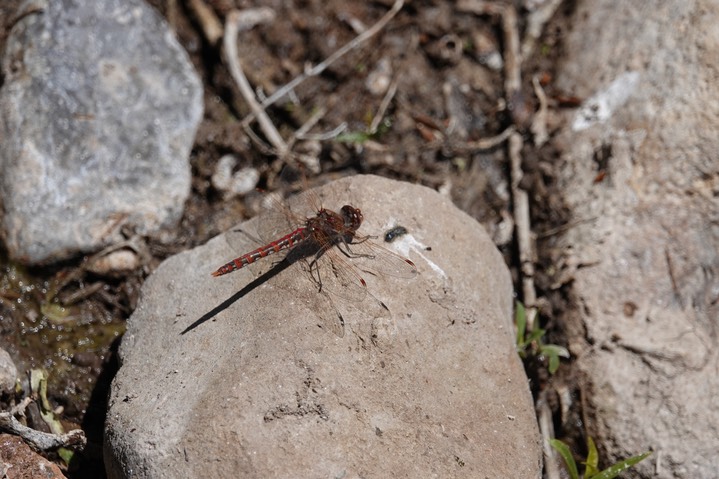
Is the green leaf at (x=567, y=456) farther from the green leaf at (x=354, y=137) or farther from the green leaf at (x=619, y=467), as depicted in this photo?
the green leaf at (x=354, y=137)

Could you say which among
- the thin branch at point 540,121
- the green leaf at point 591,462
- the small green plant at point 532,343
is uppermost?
the thin branch at point 540,121

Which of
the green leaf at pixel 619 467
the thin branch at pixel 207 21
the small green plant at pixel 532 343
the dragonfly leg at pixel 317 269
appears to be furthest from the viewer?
the thin branch at pixel 207 21

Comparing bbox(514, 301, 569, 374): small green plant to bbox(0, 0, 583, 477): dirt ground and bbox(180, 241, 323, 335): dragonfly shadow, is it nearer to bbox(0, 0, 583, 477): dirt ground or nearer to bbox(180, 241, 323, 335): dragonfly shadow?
bbox(0, 0, 583, 477): dirt ground

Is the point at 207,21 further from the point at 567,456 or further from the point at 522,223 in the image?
the point at 567,456

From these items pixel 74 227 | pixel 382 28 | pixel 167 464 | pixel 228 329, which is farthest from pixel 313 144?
pixel 167 464

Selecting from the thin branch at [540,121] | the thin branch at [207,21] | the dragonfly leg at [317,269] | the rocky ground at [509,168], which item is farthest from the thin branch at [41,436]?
the thin branch at [540,121]

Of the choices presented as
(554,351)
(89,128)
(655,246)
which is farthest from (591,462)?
(89,128)
